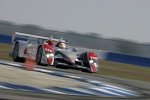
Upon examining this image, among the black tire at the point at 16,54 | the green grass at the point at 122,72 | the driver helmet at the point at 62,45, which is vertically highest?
the driver helmet at the point at 62,45

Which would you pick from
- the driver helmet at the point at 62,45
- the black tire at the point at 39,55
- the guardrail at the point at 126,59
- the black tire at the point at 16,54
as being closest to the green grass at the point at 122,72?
the guardrail at the point at 126,59

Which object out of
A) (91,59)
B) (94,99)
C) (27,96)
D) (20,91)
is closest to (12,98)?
(27,96)

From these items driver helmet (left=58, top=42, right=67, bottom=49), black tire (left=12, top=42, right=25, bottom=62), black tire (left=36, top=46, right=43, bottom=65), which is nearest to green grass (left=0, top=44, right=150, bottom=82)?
black tire (left=12, top=42, right=25, bottom=62)

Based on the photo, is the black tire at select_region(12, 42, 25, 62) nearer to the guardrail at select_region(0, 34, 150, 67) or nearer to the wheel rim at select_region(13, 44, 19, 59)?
the wheel rim at select_region(13, 44, 19, 59)

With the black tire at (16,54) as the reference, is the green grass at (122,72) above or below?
below

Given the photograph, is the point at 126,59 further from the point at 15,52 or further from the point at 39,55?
the point at 39,55

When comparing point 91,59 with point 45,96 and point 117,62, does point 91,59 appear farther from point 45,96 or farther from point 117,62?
point 117,62

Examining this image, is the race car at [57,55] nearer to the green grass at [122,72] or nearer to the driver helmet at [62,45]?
the driver helmet at [62,45]

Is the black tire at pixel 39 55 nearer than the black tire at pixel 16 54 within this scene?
Yes

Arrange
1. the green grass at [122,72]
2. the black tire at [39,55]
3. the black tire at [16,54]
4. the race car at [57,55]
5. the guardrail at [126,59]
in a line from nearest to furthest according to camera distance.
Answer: the race car at [57,55], the black tire at [39,55], the black tire at [16,54], the green grass at [122,72], the guardrail at [126,59]

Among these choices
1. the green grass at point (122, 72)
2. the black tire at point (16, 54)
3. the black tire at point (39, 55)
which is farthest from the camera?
the green grass at point (122, 72)

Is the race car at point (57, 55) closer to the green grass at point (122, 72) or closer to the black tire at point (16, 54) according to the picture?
the black tire at point (16, 54)

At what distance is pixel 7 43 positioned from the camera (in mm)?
32938

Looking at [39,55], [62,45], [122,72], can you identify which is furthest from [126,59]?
[39,55]
